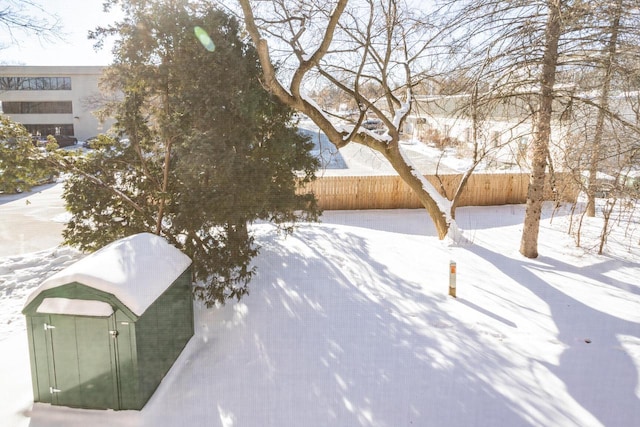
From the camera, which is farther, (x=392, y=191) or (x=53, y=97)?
(x=53, y=97)

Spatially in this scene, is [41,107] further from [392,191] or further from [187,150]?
[187,150]

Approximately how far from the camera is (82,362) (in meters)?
4.70

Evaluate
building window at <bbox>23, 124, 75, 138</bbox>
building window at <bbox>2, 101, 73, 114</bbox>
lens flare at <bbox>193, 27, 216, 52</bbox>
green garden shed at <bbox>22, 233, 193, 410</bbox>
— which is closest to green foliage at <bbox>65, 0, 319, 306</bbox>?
lens flare at <bbox>193, 27, 216, 52</bbox>

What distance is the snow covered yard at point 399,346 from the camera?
4729 millimetres

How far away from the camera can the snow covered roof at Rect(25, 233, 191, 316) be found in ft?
15.1

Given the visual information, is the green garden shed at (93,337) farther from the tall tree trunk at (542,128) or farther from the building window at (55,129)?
the building window at (55,129)

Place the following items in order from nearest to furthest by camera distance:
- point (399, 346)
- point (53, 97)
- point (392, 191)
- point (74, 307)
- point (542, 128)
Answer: point (74, 307) < point (399, 346) < point (542, 128) < point (392, 191) < point (53, 97)

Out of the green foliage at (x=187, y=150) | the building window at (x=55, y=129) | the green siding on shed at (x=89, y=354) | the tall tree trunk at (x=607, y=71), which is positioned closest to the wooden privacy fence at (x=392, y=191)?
the tall tree trunk at (x=607, y=71)

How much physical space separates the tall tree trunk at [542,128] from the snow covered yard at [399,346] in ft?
2.01

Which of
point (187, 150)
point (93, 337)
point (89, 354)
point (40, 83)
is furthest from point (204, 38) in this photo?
point (40, 83)

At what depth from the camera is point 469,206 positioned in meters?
17.5

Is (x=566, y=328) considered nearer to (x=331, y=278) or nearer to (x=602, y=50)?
(x=331, y=278)

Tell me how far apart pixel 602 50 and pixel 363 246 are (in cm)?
626

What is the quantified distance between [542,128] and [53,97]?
4017 centimetres
